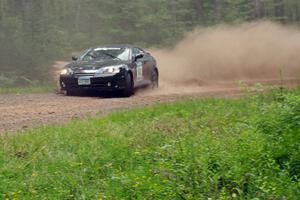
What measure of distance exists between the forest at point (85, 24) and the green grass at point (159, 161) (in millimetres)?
18031

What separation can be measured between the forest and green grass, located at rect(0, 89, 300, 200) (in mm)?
18031

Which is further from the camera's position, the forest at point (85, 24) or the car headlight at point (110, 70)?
the forest at point (85, 24)

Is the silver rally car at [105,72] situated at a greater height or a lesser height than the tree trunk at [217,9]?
lesser

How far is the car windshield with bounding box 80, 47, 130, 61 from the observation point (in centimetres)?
1652

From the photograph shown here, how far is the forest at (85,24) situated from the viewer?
28609 millimetres

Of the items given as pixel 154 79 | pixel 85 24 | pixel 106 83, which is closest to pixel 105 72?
pixel 106 83

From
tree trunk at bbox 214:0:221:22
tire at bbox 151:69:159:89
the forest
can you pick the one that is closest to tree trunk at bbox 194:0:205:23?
the forest

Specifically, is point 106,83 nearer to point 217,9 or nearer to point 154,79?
point 154,79

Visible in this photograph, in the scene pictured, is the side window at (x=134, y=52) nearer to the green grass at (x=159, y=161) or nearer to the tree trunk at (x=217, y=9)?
the green grass at (x=159, y=161)

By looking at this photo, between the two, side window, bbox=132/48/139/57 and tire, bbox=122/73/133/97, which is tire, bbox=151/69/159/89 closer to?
side window, bbox=132/48/139/57

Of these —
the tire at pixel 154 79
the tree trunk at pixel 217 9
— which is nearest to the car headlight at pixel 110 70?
the tire at pixel 154 79

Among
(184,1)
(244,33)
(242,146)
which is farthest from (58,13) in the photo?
(242,146)

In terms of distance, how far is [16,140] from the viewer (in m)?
7.73

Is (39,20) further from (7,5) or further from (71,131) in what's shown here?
(71,131)
